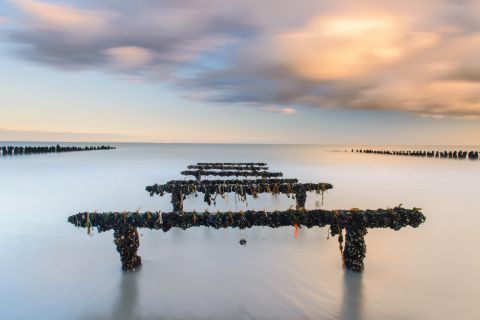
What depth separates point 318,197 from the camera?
74.8ft

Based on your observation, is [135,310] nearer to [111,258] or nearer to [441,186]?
[111,258]

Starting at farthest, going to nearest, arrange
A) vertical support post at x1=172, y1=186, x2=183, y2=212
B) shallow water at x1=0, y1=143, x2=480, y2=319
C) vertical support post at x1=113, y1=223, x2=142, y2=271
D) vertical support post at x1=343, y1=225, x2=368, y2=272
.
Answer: vertical support post at x1=172, y1=186, x2=183, y2=212 < vertical support post at x1=343, y1=225, x2=368, y2=272 < vertical support post at x1=113, y1=223, x2=142, y2=271 < shallow water at x1=0, y1=143, x2=480, y2=319

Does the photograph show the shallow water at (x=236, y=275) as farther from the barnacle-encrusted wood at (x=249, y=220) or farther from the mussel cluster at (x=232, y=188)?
the mussel cluster at (x=232, y=188)

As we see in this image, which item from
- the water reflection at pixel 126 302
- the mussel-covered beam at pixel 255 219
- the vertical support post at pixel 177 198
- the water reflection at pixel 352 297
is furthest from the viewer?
the vertical support post at pixel 177 198

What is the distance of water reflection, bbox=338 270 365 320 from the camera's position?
730cm

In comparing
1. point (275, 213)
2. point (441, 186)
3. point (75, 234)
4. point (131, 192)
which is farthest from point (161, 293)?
point (441, 186)

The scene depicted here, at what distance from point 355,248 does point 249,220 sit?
9.38 ft

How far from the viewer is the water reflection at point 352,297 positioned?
730 centimetres

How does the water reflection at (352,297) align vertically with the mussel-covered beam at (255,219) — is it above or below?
below

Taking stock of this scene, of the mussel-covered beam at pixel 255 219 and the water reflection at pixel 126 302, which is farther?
the mussel-covered beam at pixel 255 219

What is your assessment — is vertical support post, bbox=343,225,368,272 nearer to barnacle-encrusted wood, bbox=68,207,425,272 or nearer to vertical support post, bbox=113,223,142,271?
barnacle-encrusted wood, bbox=68,207,425,272

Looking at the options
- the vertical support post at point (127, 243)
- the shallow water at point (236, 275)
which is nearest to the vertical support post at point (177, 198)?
the shallow water at point (236, 275)

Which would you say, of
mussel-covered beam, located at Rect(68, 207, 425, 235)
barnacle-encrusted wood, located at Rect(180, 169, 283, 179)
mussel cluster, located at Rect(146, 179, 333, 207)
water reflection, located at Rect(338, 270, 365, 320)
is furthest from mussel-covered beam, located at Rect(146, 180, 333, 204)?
water reflection, located at Rect(338, 270, 365, 320)

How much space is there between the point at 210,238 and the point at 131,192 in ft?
47.2
